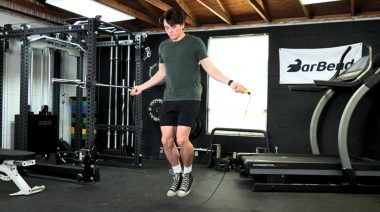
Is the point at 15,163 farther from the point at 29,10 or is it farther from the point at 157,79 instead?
the point at 29,10

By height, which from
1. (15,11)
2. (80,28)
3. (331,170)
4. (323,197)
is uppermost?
(15,11)

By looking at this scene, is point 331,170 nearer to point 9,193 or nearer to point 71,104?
point 9,193

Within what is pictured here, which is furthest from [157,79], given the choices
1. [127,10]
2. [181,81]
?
[127,10]

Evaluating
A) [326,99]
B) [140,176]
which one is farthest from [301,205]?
[140,176]

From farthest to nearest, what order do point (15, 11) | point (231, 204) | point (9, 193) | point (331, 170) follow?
A: point (15, 11) → point (331, 170) → point (9, 193) → point (231, 204)

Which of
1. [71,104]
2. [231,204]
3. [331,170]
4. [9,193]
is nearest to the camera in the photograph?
[231,204]

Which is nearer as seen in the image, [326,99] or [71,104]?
[326,99]

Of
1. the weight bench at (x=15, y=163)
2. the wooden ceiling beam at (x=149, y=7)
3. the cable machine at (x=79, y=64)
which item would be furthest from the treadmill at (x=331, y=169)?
the wooden ceiling beam at (x=149, y=7)

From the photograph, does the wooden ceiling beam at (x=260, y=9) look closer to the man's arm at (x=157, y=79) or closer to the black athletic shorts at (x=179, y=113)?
the man's arm at (x=157, y=79)

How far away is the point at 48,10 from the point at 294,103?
4.25 m

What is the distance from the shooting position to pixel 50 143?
522cm

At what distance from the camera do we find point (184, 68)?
2617 millimetres

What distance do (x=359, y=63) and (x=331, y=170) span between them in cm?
148

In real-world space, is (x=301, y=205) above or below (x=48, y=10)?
→ below
